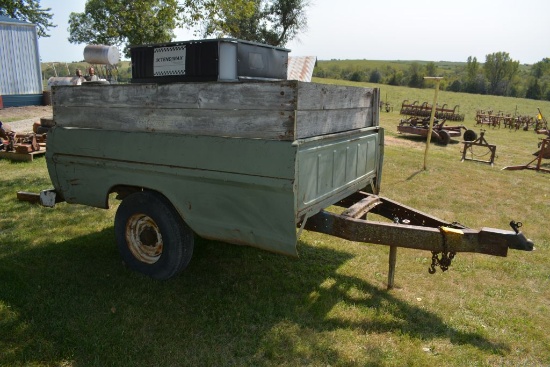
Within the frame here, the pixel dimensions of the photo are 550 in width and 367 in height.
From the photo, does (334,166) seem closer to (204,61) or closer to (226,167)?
(226,167)

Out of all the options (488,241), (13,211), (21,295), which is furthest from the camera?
(13,211)

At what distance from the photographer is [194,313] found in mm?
3424

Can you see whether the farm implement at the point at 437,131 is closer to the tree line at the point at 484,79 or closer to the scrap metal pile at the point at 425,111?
the scrap metal pile at the point at 425,111

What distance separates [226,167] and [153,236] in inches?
49.4

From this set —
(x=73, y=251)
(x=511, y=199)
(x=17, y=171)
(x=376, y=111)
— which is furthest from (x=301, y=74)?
(x=17, y=171)

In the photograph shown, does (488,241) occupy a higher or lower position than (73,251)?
higher

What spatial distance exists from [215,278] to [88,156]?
1.71 m

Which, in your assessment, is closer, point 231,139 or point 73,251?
point 231,139

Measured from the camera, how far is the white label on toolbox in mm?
3832

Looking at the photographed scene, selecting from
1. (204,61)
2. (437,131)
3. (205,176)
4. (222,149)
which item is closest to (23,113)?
(204,61)

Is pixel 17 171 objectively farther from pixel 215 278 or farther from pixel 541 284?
pixel 541 284

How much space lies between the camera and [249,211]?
10.2ft

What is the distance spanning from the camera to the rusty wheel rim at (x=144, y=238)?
388cm

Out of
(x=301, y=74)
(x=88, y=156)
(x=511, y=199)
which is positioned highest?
(x=301, y=74)
